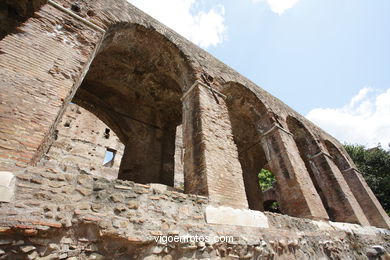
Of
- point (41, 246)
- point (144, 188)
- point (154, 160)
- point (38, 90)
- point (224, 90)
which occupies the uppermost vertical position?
point (224, 90)

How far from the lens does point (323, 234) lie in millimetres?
4637

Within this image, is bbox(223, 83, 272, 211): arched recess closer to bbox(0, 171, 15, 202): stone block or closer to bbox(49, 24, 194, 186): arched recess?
bbox(49, 24, 194, 186): arched recess

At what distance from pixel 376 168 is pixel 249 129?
13.8 metres

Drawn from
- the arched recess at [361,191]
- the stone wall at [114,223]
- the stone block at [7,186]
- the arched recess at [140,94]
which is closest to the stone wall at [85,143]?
the arched recess at [140,94]

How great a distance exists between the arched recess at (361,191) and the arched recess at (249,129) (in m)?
3.81

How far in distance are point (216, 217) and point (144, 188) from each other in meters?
1.22

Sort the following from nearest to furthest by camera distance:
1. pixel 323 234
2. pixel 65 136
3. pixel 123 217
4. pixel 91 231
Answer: pixel 91 231
pixel 123 217
pixel 323 234
pixel 65 136

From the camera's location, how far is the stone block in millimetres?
1764

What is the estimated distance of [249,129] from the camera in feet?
30.9

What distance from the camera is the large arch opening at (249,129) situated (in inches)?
283

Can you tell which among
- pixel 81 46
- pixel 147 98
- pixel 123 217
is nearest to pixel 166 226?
pixel 123 217

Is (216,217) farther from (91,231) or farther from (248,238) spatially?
(91,231)

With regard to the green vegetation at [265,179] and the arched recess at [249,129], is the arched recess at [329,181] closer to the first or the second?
the arched recess at [249,129]

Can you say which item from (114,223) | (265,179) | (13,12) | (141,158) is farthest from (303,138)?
(265,179)
